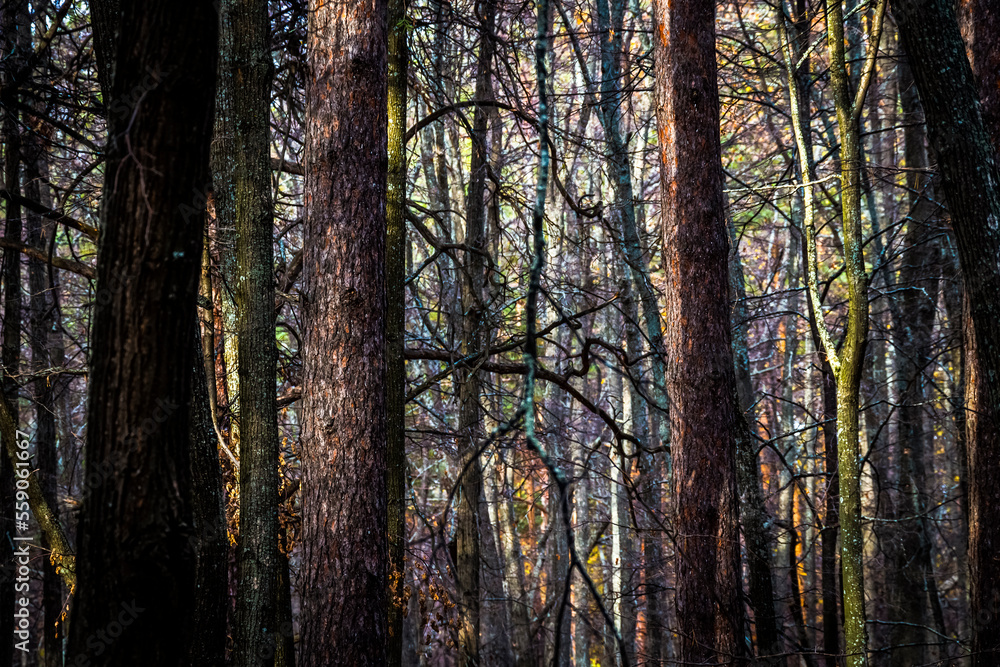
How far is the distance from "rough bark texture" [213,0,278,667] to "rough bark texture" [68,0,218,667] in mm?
2678

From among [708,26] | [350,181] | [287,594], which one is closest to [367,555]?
[287,594]

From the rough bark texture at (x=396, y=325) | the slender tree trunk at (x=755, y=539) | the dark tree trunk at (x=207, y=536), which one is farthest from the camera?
the slender tree trunk at (x=755, y=539)

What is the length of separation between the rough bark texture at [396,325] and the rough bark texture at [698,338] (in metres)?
2.09

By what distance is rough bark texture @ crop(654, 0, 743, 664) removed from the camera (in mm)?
4949

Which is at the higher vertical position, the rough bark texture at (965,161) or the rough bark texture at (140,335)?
the rough bark texture at (965,161)

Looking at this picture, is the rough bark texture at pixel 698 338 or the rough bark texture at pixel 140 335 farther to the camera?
the rough bark texture at pixel 698 338

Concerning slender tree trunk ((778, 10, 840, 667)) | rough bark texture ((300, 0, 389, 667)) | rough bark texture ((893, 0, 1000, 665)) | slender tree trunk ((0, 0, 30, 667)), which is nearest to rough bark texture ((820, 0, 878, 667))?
slender tree trunk ((778, 10, 840, 667))

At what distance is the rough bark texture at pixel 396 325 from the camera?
5.58m

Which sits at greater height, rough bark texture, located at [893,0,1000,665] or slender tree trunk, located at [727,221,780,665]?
rough bark texture, located at [893,0,1000,665]

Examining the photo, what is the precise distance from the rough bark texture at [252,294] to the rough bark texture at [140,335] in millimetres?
2678

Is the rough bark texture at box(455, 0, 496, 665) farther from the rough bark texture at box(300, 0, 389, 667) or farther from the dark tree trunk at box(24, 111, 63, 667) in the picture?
the dark tree trunk at box(24, 111, 63, 667)

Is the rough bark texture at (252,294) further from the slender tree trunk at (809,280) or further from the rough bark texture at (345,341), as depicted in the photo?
the slender tree trunk at (809,280)

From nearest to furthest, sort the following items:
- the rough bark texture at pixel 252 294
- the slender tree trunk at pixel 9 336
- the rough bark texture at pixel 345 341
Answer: the rough bark texture at pixel 345 341 < the rough bark texture at pixel 252 294 < the slender tree trunk at pixel 9 336

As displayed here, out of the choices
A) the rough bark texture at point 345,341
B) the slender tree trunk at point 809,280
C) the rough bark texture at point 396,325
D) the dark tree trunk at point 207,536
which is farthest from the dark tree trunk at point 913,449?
the dark tree trunk at point 207,536
